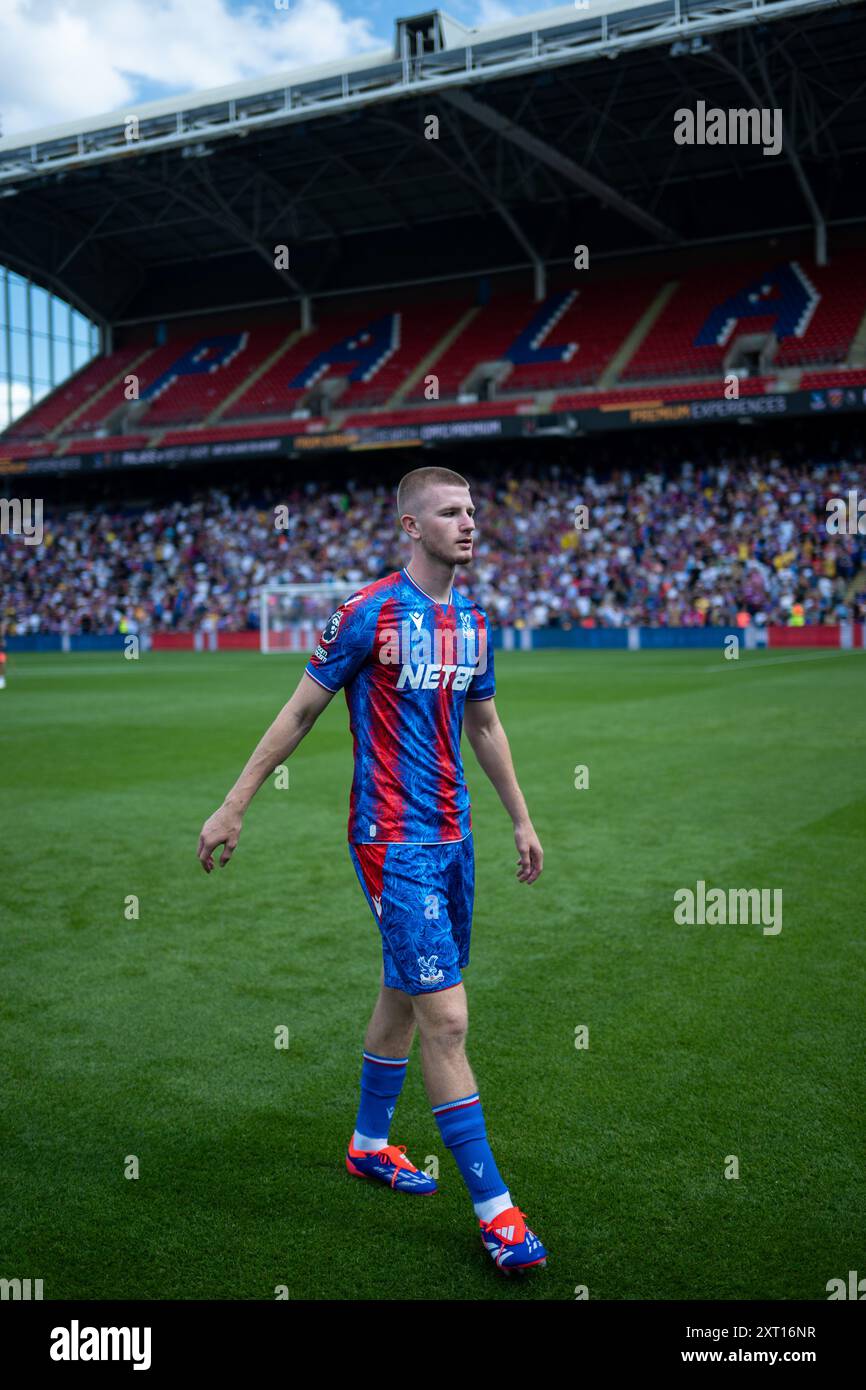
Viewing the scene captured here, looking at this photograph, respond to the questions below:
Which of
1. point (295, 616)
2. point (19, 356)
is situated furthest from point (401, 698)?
point (19, 356)

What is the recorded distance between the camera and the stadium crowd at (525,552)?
3650 cm

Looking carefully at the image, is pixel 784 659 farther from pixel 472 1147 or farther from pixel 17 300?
pixel 17 300

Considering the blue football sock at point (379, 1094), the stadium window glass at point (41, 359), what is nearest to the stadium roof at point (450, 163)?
the stadium window glass at point (41, 359)

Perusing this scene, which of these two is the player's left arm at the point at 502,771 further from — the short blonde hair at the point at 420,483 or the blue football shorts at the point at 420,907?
the short blonde hair at the point at 420,483

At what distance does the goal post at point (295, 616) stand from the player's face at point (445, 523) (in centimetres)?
3662

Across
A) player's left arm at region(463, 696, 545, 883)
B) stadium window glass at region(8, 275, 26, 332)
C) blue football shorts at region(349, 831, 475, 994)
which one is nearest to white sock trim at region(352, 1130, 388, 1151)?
blue football shorts at region(349, 831, 475, 994)

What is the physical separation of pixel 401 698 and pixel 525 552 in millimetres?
38385

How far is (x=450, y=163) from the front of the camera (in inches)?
1619

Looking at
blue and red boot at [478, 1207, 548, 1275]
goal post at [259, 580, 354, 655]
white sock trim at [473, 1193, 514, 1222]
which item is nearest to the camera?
blue and red boot at [478, 1207, 548, 1275]

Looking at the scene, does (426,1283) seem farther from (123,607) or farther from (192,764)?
(123,607)

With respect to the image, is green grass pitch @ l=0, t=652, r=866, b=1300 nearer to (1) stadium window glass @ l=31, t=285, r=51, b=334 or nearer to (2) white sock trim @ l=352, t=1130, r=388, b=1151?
(2) white sock trim @ l=352, t=1130, r=388, b=1151

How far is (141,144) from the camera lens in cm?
3878

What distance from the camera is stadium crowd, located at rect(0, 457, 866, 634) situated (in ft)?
120

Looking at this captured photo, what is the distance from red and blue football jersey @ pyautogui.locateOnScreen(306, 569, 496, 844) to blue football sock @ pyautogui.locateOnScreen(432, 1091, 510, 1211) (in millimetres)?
809
